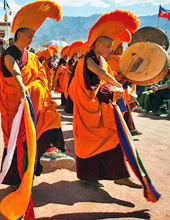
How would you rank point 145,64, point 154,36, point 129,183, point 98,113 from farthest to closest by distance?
point 154,36, point 145,64, point 129,183, point 98,113

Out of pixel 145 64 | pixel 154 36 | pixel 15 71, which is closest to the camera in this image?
pixel 15 71

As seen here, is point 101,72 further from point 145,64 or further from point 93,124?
point 145,64

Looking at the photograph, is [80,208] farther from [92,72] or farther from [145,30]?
[145,30]

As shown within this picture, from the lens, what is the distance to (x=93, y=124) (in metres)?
3.62

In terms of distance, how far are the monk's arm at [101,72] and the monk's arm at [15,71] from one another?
0.81 metres

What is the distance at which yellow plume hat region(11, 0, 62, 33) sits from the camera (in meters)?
3.28

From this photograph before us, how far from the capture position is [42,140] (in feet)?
11.8

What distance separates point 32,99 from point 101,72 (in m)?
0.82

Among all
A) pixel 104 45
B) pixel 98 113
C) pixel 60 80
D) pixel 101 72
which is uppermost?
pixel 104 45

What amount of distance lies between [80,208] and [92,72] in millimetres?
1505

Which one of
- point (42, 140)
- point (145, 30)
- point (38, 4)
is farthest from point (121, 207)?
point (145, 30)

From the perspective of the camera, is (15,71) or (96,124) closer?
(15,71)

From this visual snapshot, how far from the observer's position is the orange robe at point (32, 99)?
337cm

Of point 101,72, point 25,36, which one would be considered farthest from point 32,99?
point 101,72
